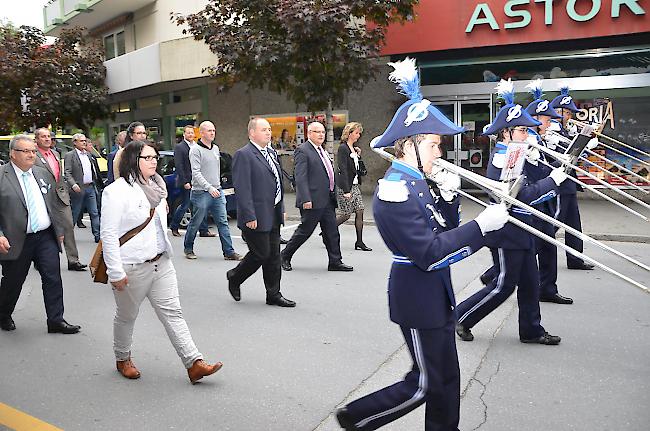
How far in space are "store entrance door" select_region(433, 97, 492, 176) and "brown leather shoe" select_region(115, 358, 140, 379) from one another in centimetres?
1198

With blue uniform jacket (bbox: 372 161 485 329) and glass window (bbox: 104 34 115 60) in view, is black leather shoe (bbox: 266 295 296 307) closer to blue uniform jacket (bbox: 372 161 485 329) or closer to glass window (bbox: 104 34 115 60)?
blue uniform jacket (bbox: 372 161 485 329)

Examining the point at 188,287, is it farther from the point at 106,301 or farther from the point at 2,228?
the point at 2,228

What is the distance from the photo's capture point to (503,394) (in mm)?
4016

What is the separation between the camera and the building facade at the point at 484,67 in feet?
42.2

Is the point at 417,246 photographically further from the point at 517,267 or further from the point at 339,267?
the point at 339,267

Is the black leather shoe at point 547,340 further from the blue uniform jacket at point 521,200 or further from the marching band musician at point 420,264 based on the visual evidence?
the marching band musician at point 420,264

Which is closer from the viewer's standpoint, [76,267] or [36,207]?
[36,207]

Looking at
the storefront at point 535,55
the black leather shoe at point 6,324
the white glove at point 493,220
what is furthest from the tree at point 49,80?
the white glove at point 493,220

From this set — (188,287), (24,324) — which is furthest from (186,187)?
(24,324)

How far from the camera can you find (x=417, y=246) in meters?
2.80

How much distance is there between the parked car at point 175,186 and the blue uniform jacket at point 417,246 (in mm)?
8480

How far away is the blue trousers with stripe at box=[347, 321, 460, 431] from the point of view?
9.53ft

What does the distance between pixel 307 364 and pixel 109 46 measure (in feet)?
83.1

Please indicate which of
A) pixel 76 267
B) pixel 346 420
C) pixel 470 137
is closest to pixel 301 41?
pixel 470 137
